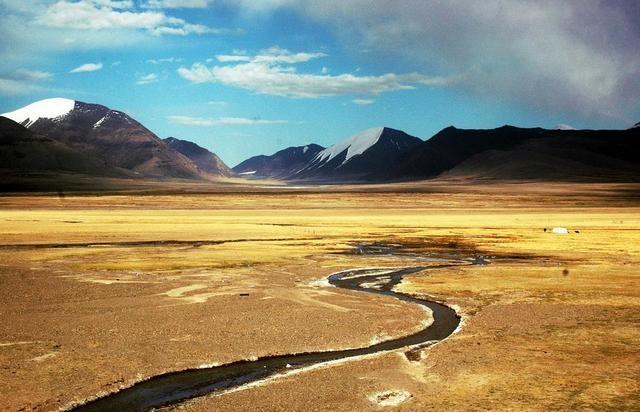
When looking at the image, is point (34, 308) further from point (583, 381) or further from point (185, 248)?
point (185, 248)

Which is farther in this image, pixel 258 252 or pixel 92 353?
pixel 258 252

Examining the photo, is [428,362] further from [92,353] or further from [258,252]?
[258,252]

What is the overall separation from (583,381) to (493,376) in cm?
225

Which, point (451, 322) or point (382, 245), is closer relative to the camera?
point (451, 322)

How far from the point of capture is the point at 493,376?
52.4ft

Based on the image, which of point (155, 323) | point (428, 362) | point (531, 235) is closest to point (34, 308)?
point (155, 323)

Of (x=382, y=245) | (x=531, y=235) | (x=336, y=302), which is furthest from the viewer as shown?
(x=531, y=235)

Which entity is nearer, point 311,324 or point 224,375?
point 224,375

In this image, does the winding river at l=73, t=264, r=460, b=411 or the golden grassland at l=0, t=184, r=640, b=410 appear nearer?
the winding river at l=73, t=264, r=460, b=411

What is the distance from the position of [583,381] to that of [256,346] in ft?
32.2

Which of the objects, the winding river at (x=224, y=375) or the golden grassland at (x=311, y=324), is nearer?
the winding river at (x=224, y=375)

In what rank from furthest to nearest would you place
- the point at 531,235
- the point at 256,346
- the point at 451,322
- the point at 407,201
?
1. the point at 407,201
2. the point at 531,235
3. the point at 451,322
4. the point at 256,346

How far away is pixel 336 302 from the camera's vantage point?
86.9ft

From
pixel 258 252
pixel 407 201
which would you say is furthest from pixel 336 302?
pixel 407 201
